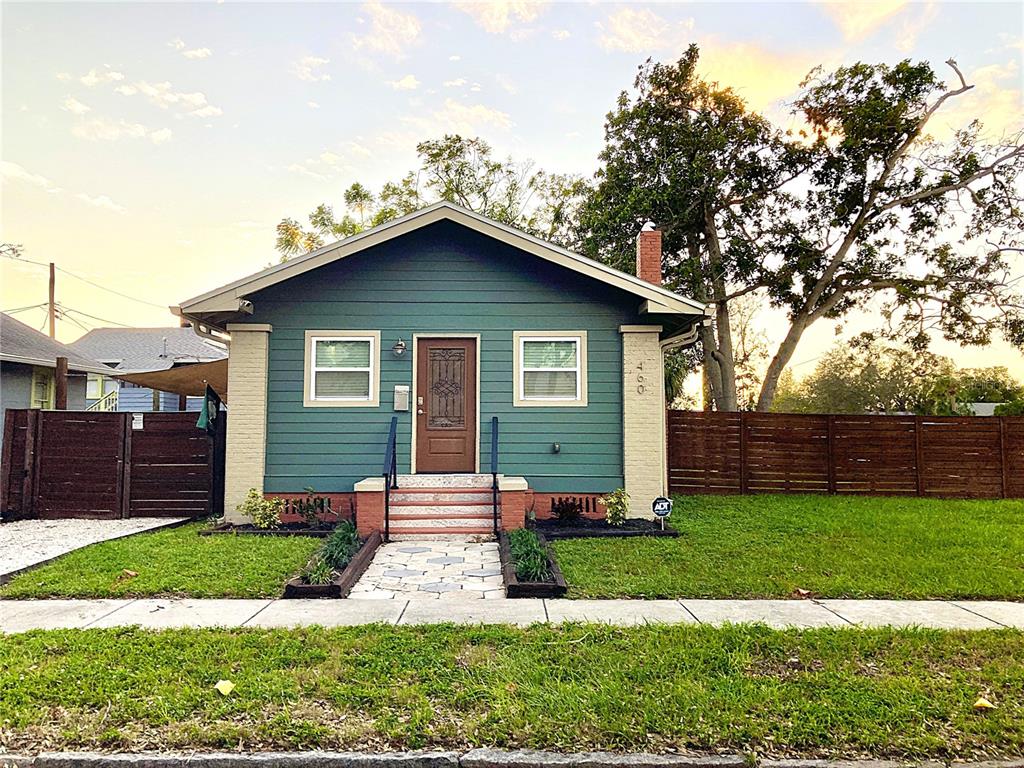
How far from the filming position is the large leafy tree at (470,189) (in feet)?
77.8

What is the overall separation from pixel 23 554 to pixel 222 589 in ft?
11.1

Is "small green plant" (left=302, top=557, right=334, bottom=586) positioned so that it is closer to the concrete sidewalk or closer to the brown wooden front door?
the concrete sidewalk

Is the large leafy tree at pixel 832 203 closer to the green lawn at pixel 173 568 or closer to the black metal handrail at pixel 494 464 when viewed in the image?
the black metal handrail at pixel 494 464

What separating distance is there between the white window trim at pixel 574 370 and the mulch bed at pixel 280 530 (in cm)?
325

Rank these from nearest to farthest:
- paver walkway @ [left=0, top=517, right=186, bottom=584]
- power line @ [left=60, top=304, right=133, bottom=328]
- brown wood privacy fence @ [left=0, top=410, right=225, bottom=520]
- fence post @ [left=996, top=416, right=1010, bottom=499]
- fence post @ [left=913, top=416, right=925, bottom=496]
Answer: paver walkway @ [left=0, top=517, right=186, bottom=584] → brown wood privacy fence @ [left=0, top=410, right=225, bottom=520] → fence post @ [left=996, top=416, right=1010, bottom=499] → fence post @ [left=913, top=416, right=925, bottom=496] → power line @ [left=60, top=304, right=133, bottom=328]

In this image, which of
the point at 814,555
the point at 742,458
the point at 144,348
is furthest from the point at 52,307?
the point at 814,555

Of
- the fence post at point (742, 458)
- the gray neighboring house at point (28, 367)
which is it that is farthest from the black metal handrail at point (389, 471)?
the gray neighboring house at point (28, 367)

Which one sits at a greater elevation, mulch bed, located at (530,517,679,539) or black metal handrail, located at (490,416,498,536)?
black metal handrail, located at (490,416,498,536)

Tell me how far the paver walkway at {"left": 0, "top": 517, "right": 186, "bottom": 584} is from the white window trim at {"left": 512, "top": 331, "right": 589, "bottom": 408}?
18.4ft

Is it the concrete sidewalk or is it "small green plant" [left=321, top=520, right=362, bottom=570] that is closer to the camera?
the concrete sidewalk

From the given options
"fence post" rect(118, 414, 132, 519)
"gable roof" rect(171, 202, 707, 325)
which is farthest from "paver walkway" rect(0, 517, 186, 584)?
"gable roof" rect(171, 202, 707, 325)

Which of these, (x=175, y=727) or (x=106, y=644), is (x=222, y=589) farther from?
(x=175, y=727)

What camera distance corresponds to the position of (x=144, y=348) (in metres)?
28.7

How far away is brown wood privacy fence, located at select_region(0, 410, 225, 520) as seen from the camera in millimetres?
9609
